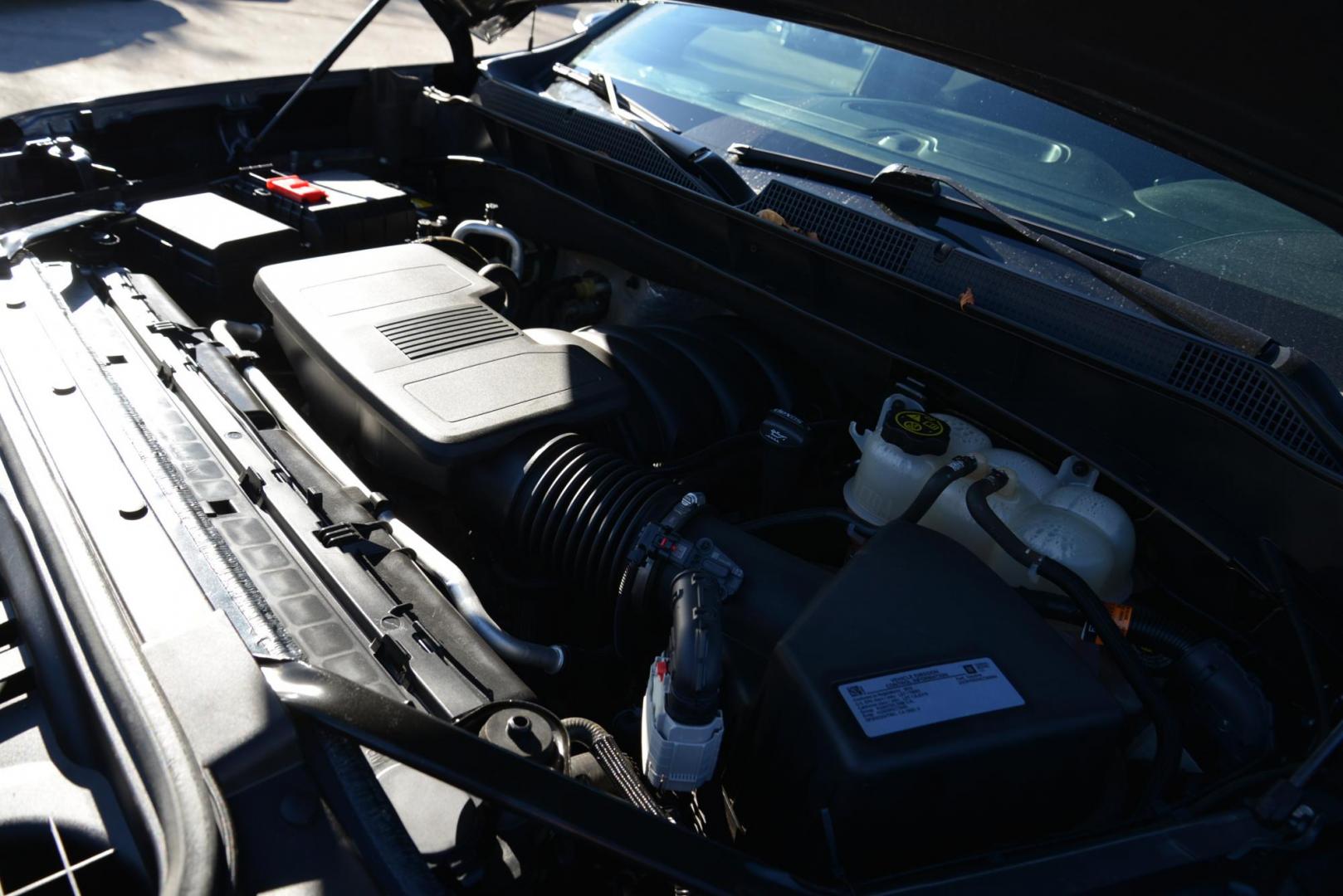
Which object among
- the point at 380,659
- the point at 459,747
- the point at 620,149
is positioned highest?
the point at 620,149

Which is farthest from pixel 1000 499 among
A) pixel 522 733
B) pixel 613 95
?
pixel 613 95

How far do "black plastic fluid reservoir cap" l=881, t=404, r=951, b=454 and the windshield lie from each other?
1.55 feet

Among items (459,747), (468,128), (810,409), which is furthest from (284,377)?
(459,747)

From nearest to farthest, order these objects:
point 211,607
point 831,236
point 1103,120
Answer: point 211,607 < point 1103,120 < point 831,236

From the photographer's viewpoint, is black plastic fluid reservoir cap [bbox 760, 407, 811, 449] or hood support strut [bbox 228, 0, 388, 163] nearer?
black plastic fluid reservoir cap [bbox 760, 407, 811, 449]

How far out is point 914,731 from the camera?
110 centimetres

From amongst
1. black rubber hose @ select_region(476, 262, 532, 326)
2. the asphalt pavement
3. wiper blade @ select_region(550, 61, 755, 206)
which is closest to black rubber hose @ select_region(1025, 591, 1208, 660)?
wiper blade @ select_region(550, 61, 755, 206)

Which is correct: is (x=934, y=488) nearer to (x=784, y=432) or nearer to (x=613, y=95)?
(x=784, y=432)

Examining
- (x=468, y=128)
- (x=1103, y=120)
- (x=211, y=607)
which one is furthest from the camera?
(x=468, y=128)

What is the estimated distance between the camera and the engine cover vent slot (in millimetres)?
1768

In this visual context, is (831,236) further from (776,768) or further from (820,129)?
(776,768)

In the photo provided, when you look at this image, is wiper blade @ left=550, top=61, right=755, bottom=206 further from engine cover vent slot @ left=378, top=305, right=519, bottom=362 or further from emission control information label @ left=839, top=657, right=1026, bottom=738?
emission control information label @ left=839, top=657, right=1026, bottom=738

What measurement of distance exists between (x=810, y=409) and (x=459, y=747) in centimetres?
125

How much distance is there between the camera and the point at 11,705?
3.42 feet
